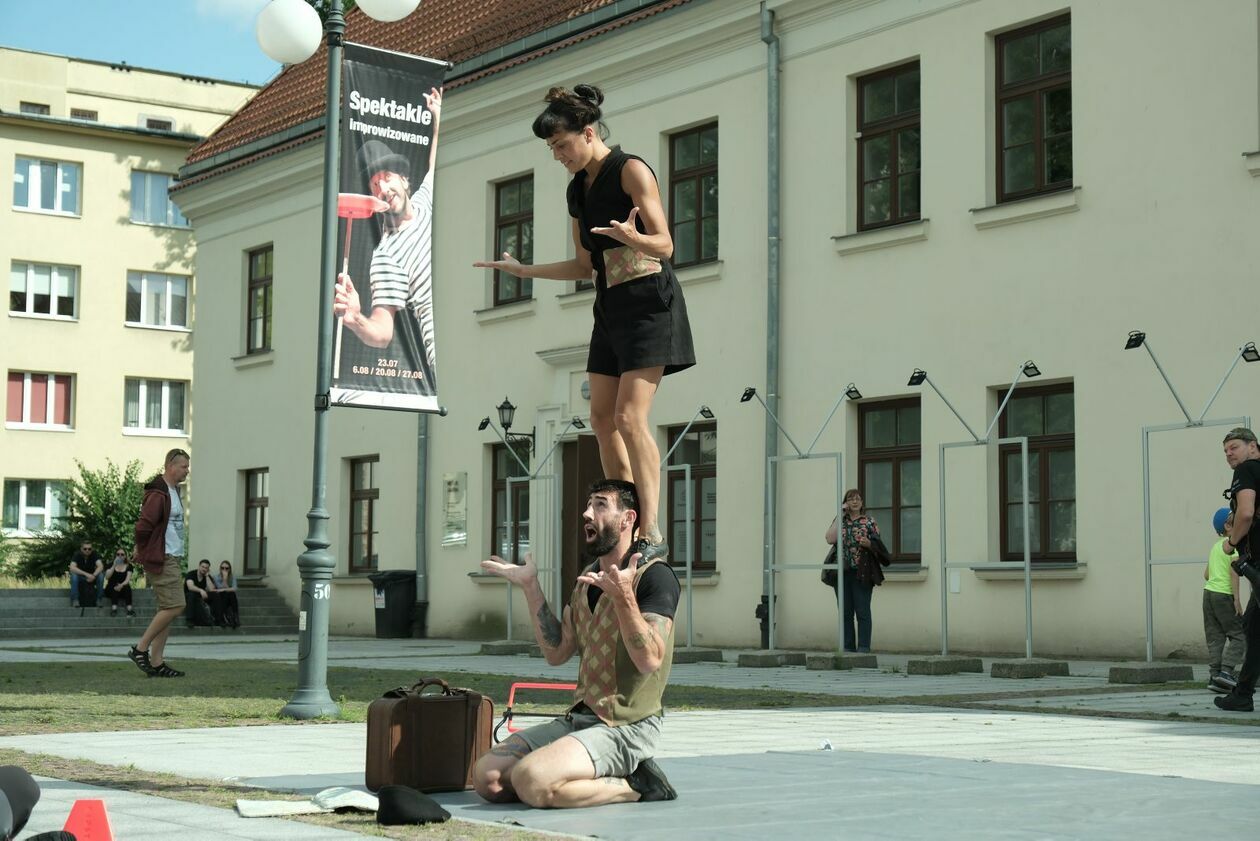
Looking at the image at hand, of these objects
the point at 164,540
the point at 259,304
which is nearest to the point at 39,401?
the point at 259,304

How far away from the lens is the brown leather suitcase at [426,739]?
7234 mm

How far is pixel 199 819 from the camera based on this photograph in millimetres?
6348

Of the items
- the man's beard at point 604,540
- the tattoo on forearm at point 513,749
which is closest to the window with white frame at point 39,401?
the tattoo on forearm at point 513,749

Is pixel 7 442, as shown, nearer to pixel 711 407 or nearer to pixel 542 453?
pixel 542 453

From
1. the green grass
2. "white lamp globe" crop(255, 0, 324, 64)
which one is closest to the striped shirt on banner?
"white lamp globe" crop(255, 0, 324, 64)

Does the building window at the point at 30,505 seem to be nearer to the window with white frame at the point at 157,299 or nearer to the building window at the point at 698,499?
the window with white frame at the point at 157,299

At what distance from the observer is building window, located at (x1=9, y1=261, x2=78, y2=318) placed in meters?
53.7

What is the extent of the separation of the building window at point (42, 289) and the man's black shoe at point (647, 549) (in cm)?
4979

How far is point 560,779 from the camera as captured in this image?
6.66 meters

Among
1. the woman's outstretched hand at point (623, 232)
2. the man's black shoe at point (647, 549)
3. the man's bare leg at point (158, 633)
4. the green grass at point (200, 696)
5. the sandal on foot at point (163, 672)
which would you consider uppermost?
the woman's outstretched hand at point (623, 232)

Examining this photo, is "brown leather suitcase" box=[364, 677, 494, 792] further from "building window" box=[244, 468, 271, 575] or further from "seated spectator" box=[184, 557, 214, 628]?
"building window" box=[244, 468, 271, 575]

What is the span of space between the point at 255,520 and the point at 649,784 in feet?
90.5

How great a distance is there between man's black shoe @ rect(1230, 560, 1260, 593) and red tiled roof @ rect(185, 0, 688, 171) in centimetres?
1416

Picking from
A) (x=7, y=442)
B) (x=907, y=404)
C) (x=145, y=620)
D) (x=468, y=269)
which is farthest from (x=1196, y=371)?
(x=7, y=442)
